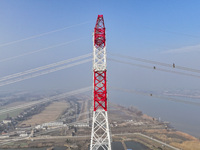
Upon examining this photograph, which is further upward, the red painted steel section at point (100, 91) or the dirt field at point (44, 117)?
the red painted steel section at point (100, 91)

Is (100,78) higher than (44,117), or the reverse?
(100,78)

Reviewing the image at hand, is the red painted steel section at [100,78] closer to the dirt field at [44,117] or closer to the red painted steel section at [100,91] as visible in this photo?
the red painted steel section at [100,91]

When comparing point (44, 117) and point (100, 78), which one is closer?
point (100, 78)

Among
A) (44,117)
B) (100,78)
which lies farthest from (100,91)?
(44,117)

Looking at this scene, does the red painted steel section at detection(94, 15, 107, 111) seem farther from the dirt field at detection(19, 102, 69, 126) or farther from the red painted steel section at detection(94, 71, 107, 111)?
the dirt field at detection(19, 102, 69, 126)

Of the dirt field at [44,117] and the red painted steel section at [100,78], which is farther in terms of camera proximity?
the dirt field at [44,117]

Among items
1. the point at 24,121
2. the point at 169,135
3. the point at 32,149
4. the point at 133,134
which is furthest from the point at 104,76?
the point at 24,121

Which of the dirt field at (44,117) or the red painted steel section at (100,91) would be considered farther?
the dirt field at (44,117)

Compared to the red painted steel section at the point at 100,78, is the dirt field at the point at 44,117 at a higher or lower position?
lower

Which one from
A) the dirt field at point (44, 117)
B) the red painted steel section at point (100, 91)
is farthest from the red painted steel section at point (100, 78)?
the dirt field at point (44, 117)

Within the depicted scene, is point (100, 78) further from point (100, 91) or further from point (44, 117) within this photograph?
point (44, 117)

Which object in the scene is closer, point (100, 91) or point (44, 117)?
point (100, 91)

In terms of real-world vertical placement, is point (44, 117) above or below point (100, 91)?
below
